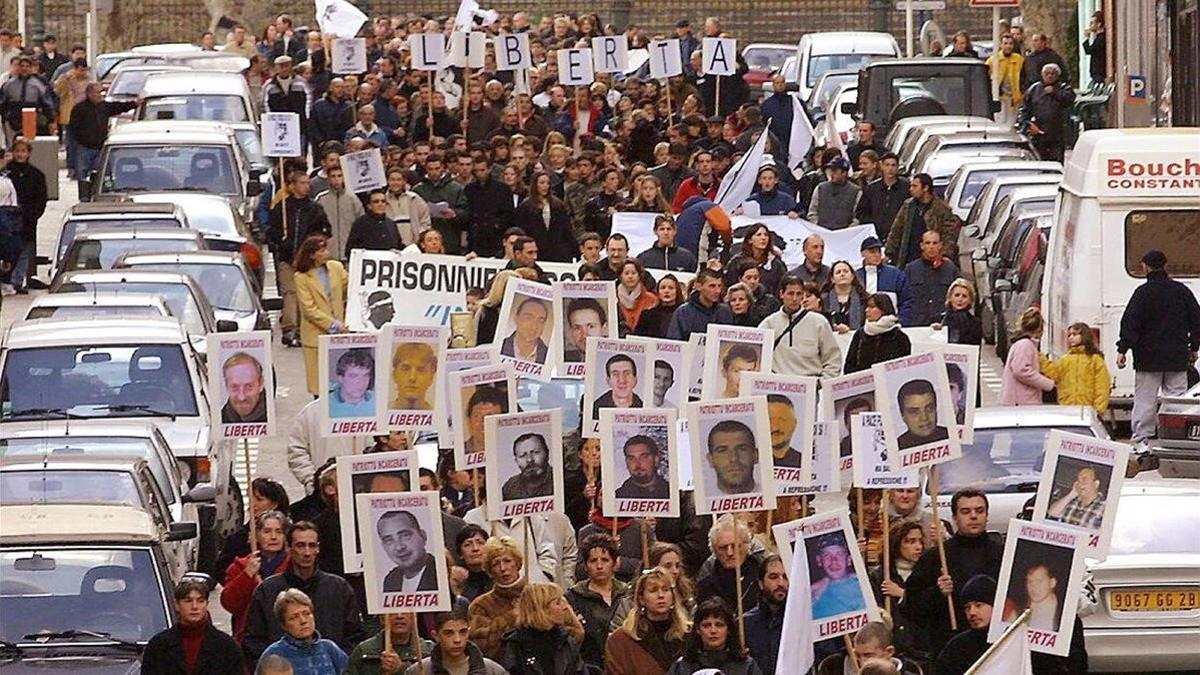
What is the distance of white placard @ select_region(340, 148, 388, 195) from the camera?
26938mm

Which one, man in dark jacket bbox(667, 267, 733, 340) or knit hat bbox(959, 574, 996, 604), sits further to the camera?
man in dark jacket bbox(667, 267, 733, 340)

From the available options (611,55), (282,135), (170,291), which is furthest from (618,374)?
(611,55)

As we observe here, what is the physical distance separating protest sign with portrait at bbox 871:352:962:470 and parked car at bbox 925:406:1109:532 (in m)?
2.46

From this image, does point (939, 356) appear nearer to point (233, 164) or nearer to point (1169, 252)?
point (1169, 252)

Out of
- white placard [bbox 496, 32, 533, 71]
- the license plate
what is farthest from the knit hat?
white placard [bbox 496, 32, 533, 71]

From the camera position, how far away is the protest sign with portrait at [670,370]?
17.4m

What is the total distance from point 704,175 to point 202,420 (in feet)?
30.6

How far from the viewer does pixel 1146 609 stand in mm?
15422

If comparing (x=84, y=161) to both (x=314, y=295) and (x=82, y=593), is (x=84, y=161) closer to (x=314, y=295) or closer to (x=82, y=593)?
(x=314, y=295)

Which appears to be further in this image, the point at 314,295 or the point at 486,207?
the point at 486,207

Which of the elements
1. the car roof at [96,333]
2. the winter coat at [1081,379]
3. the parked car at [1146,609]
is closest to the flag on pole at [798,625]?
the parked car at [1146,609]

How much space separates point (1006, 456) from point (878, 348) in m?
2.24

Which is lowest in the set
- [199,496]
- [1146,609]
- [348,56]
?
[1146,609]

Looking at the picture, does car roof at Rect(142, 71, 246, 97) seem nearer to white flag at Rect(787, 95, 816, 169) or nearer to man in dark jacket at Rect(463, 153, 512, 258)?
white flag at Rect(787, 95, 816, 169)
